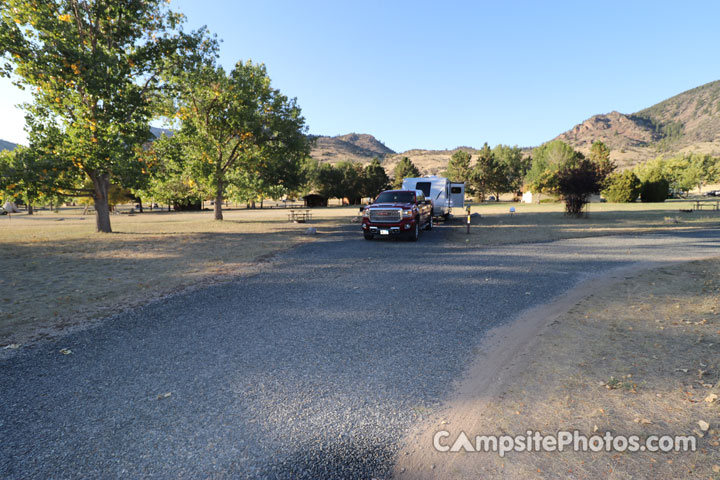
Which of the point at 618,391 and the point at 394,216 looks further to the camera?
the point at 394,216

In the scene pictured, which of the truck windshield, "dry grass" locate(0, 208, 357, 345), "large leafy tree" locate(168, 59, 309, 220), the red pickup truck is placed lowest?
"dry grass" locate(0, 208, 357, 345)

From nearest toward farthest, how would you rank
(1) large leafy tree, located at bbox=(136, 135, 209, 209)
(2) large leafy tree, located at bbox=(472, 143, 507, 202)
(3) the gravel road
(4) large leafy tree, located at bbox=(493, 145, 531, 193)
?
(3) the gravel road → (1) large leafy tree, located at bbox=(136, 135, 209, 209) → (2) large leafy tree, located at bbox=(472, 143, 507, 202) → (4) large leafy tree, located at bbox=(493, 145, 531, 193)

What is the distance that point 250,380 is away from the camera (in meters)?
3.76

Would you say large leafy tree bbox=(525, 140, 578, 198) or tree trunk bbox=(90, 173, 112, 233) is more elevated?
large leafy tree bbox=(525, 140, 578, 198)

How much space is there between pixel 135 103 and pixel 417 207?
1589 cm

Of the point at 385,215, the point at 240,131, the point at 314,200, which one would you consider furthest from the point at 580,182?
the point at 314,200

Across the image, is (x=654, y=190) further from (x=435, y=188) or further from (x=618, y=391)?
(x=618, y=391)

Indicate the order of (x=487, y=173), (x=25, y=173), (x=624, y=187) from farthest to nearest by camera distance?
(x=487, y=173) → (x=624, y=187) → (x=25, y=173)

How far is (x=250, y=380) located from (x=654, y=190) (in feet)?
226

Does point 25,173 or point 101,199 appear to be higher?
Answer: point 25,173

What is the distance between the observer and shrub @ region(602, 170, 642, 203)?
5306cm

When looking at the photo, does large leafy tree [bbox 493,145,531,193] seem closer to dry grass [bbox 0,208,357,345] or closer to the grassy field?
the grassy field

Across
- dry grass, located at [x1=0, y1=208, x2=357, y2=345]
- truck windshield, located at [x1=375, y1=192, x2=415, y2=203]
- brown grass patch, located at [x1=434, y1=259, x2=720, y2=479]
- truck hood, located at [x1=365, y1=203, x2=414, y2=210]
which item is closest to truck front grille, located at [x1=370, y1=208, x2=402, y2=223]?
truck hood, located at [x1=365, y1=203, x2=414, y2=210]

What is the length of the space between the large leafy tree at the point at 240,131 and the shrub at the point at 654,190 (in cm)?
5440
